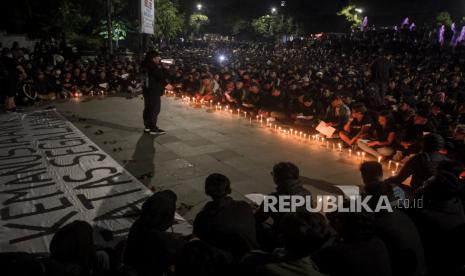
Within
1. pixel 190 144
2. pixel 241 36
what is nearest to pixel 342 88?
pixel 190 144

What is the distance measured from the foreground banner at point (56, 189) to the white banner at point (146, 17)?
4002 mm

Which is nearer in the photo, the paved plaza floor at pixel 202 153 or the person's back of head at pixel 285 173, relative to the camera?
the person's back of head at pixel 285 173

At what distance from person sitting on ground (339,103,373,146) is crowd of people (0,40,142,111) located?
9473mm

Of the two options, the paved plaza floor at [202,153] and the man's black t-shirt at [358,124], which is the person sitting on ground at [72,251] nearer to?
the paved plaza floor at [202,153]

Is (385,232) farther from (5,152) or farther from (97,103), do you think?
(97,103)

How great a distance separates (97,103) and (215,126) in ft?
17.5

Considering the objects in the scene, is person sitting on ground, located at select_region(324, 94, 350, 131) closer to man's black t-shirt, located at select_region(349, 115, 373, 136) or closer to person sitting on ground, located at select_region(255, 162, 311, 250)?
man's black t-shirt, located at select_region(349, 115, 373, 136)

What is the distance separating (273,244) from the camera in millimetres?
3746

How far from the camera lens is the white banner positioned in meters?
11.1

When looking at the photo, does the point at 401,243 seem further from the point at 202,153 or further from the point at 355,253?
the point at 202,153

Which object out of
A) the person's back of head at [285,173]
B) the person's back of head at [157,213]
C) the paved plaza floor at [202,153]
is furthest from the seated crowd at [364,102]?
the person's back of head at [157,213]

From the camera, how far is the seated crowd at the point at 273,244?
7.88ft

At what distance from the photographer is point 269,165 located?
718cm

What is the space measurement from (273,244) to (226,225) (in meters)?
0.73
